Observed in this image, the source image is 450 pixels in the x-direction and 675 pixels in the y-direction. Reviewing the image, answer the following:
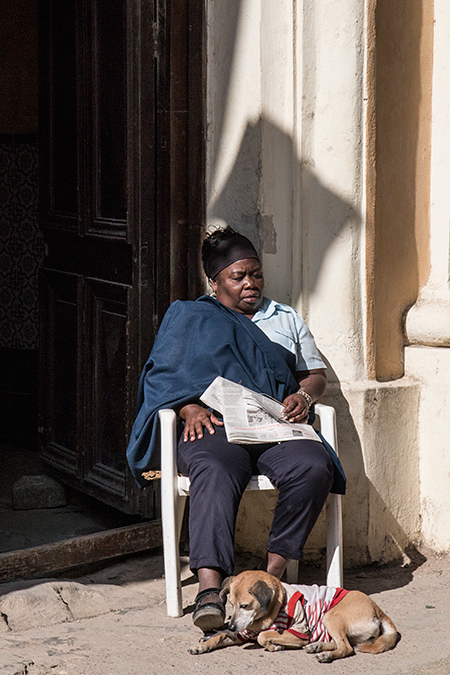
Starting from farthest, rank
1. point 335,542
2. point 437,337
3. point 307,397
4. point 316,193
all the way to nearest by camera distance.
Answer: point 437,337
point 316,193
point 307,397
point 335,542

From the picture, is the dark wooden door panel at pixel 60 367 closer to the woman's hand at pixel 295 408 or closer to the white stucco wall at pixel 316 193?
the white stucco wall at pixel 316 193

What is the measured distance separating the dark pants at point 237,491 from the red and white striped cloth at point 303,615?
17cm

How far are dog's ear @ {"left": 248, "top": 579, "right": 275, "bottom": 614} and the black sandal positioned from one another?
0.45 ft

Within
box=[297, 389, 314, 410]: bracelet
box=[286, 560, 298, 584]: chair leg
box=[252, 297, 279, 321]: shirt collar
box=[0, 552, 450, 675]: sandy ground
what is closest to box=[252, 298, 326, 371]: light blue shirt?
box=[252, 297, 279, 321]: shirt collar

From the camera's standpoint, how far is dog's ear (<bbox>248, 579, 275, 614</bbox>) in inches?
107

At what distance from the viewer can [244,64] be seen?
3.69 meters

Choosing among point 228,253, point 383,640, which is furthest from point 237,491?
point 228,253

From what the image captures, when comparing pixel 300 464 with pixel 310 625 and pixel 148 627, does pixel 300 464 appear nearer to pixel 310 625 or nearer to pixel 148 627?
pixel 310 625

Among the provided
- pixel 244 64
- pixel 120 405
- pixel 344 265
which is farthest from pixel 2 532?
pixel 244 64

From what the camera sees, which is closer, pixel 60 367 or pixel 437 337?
pixel 437 337

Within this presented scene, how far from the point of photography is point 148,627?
308cm

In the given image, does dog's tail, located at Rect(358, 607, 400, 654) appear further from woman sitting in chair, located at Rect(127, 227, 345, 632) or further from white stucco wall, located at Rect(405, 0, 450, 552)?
white stucco wall, located at Rect(405, 0, 450, 552)

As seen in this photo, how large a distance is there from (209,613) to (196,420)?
0.73 m

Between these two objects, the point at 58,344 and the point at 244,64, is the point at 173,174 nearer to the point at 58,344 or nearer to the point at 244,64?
the point at 244,64
